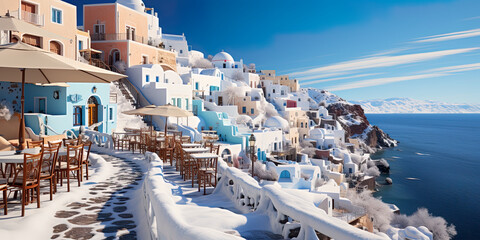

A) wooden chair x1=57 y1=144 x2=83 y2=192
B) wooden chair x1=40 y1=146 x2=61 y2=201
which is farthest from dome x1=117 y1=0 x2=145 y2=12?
wooden chair x1=40 y1=146 x2=61 y2=201

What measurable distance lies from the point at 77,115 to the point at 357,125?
2812 inches

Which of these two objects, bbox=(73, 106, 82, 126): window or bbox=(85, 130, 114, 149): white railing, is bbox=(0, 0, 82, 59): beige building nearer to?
bbox=(73, 106, 82, 126): window

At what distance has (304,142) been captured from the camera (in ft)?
162

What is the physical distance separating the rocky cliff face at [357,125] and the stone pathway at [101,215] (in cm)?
7155

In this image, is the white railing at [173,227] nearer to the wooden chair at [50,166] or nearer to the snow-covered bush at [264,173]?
the wooden chair at [50,166]

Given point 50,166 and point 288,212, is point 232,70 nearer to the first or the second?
point 50,166

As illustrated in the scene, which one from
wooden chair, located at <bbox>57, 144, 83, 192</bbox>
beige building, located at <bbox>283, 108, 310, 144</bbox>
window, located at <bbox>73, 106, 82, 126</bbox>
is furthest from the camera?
beige building, located at <bbox>283, 108, 310, 144</bbox>

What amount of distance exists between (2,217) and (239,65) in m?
62.4

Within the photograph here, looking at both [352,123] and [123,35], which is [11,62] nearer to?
[123,35]

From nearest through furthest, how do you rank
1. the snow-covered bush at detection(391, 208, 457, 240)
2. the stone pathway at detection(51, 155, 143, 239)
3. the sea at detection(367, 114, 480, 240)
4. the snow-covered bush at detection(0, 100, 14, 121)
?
the stone pathway at detection(51, 155, 143, 239) < the snow-covered bush at detection(0, 100, 14, 121) < the snow-covered bush at detection(391, 208, 457, 240) < the sea at detection(367, 114, 480, 240)

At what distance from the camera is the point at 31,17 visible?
19734 mm

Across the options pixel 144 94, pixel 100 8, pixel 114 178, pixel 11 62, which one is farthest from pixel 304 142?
pixel 11 62

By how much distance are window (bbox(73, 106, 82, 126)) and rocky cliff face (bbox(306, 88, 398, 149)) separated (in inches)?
2492

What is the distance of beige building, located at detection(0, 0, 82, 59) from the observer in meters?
19.0
